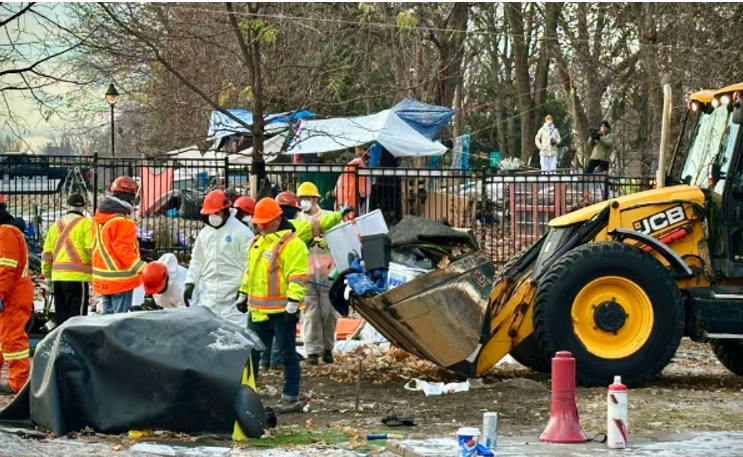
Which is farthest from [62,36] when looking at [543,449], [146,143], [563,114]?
[563,114]

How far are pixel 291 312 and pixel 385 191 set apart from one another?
511 inches

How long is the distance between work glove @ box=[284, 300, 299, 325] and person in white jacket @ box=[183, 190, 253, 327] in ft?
4.95

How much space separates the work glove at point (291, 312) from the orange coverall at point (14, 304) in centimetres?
253

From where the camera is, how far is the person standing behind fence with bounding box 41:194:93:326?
12.8 metres

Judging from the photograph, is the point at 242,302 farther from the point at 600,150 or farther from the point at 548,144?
the point at 548,144

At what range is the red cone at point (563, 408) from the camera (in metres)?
8.74

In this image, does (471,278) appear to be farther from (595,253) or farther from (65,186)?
(65,186)

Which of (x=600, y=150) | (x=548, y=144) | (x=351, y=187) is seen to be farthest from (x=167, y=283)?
(x=548, y=144)

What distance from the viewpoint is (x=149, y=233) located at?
2206cm

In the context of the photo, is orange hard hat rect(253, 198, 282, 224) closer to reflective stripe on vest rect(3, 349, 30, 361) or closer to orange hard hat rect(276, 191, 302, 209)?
reflective stripe on vest rect(3, 349, 30, 361)

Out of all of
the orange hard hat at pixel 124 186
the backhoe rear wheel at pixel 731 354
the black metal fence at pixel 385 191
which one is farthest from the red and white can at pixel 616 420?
the black metal fence at pixel 385 191

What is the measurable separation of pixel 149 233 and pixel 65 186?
2242mm

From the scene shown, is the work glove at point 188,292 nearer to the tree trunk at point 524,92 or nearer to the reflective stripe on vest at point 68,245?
the reflective stripe on vest at point 68,245

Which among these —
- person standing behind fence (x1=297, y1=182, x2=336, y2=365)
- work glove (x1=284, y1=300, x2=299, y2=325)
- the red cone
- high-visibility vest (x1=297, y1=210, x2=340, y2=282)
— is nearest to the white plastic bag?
work glove (x1=284, y1=300, x2=299, y2=325)
